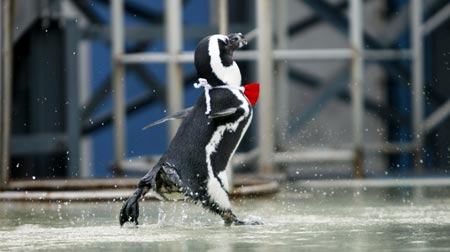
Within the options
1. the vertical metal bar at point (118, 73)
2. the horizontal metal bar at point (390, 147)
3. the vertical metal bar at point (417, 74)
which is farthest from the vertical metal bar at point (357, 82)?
the vertical metal bar at point (118, 73)

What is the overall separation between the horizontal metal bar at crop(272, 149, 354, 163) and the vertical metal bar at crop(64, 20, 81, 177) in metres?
1.79

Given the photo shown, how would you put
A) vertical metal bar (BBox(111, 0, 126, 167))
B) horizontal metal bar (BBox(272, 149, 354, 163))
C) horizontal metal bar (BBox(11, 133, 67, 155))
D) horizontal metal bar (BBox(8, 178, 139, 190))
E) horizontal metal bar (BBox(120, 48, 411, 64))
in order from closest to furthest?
horizontal metal bar (BBox(8, 178, 139, 190)) → horizontal metal bar (BBox(120, 48, 411, 64)) → vertical metal bar (BBox(111, 0, 126, 167)) → horizontal metal bar (BBox(272, 149, 354, 163)) → horizontal metal bar (BBox(11, 133, 67, 155))

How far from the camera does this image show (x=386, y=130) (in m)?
14.5

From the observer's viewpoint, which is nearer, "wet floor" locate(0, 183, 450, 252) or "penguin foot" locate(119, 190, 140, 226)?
"wet floor" locate(0, 183, 450, 252)

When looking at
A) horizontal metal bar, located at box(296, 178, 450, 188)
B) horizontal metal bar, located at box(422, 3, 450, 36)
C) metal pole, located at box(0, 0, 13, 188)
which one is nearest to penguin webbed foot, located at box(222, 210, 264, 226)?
metal pole, located at box(0, 0, 13, 188)

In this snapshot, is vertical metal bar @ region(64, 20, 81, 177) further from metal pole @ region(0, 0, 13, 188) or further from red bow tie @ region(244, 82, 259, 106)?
red bow tie @ region(244, 82, 259, 106)

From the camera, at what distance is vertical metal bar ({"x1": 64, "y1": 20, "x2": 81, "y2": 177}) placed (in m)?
12.9

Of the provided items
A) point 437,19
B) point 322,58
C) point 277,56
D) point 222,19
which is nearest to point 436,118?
point 437,19

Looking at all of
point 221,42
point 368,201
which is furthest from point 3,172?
point 221,42

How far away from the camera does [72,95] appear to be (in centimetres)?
1295

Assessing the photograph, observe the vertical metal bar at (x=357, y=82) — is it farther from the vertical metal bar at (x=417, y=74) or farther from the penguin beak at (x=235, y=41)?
the penguin beak at (x=235, y=41)

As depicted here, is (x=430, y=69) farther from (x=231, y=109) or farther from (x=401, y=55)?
(x=231, y=109)

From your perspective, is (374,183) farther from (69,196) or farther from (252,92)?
(252,92)

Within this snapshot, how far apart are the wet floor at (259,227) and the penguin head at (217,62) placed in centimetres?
71
